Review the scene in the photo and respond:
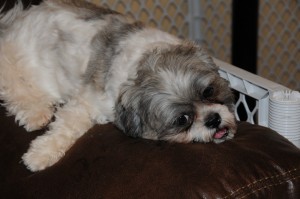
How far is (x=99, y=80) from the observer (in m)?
1.90

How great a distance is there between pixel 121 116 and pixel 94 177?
39cm

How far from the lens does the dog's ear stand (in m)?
1.62

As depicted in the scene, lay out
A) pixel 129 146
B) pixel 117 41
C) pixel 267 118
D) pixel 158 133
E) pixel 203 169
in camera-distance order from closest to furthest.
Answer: pixel 203 169 < pixel 129 146 < pixel 158 133 < pixel 267 118 < pixel 117 41

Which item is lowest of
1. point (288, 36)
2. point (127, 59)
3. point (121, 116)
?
point (288, 36)

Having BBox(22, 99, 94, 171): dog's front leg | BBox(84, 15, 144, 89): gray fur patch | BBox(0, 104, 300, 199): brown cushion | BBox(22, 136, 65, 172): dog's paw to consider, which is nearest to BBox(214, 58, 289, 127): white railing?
BBox(0, 104, 300, 199): brown cushion

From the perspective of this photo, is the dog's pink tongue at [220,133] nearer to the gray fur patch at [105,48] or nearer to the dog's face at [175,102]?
the dog's face at [175,102]

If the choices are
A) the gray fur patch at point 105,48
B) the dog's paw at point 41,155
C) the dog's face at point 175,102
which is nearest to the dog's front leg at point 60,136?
the dog's paw at point 41,155

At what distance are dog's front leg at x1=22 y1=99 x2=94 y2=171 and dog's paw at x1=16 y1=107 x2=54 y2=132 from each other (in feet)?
0.17

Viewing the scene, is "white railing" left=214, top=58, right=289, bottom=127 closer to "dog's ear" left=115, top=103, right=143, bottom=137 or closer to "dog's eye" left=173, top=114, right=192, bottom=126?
"dog's eye" left=173, top=114, right=192, bottom=126

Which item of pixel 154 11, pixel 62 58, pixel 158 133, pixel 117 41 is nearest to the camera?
pixel 158 133

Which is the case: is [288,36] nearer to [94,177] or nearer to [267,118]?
[267,118]

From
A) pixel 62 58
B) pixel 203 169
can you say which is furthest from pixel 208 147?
pixel 62 58

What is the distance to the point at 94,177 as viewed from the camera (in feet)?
4.42

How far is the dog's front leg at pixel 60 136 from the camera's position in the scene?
159 centimetres
